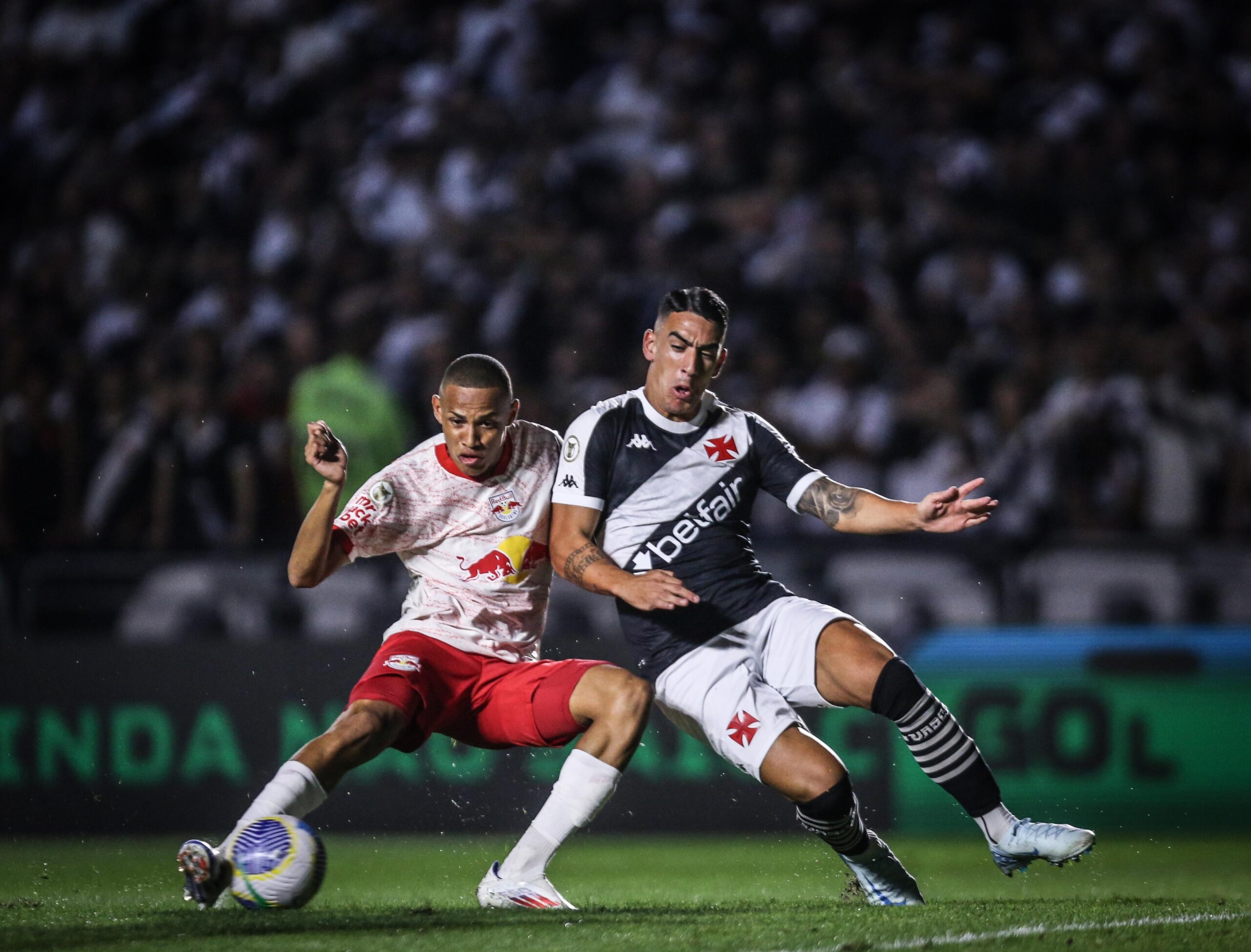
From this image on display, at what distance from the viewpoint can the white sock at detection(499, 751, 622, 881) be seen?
4469 mm

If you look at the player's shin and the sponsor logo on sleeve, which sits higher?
the sponsor logo on sleeve

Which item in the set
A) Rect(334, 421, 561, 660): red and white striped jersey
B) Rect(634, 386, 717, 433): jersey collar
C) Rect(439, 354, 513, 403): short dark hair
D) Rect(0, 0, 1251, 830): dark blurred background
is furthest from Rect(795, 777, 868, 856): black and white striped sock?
Rect(0, 0, 1251, 830): dark blurred background

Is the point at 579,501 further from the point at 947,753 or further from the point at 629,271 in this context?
the point at 629,271

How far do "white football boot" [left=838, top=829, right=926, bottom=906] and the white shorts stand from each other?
0.41 meters

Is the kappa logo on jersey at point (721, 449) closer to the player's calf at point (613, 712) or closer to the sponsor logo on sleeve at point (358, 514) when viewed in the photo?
the player's calf at point (613, 712)

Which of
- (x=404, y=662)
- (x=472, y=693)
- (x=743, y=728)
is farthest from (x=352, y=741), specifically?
(x=743, y=728)

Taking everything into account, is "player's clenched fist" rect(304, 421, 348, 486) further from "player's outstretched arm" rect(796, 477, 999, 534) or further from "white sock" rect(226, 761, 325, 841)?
"player's outstretched arm" rect(796, 477, 999, 534)

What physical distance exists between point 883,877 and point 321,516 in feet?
6.78

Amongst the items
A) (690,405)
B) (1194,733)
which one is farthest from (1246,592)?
(690,405)

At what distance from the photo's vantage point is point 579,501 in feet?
15.5

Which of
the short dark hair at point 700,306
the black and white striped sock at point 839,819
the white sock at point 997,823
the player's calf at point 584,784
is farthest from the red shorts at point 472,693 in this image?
the white sock at point 997,823

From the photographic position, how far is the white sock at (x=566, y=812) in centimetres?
447

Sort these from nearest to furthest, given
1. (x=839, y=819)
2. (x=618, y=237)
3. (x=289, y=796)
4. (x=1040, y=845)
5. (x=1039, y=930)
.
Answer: (x=1039, y=930) → (x=289, y=796) → (x=1040, y=845) → (x=839, y=819) → (x=618, y=237)

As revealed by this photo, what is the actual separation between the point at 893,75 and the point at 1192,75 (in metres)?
2.27
